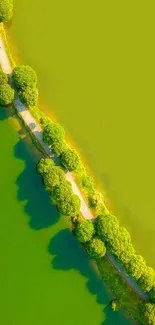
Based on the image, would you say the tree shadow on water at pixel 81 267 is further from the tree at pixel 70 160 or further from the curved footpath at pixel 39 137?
the tree at pixel 70 160

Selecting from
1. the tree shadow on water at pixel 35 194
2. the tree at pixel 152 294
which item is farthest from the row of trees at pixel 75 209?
the tree shadow on water at pixel 35 194

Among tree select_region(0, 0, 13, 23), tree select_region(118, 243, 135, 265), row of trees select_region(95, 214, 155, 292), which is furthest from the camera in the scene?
tree select_region(0, 0, 13, 23)

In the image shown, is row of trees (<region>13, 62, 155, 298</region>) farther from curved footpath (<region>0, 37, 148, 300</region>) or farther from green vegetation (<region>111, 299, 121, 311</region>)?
green vegetation (<region>111, 299, 121, 311</region>)

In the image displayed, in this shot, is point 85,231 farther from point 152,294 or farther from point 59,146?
point 152,294

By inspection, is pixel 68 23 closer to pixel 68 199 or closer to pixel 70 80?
pixel 70 80

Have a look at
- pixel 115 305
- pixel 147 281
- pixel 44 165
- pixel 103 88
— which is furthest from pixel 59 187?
pixel 115 305

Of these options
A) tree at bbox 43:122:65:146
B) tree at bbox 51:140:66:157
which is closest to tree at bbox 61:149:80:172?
tree at bbox 51:140:66:157
